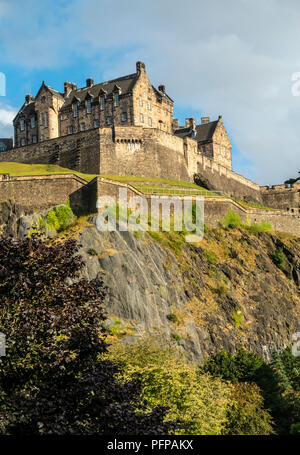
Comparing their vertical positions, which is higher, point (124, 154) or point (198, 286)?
point (124, 154)

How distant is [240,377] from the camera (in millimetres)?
44219

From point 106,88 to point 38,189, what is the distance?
Answer: 36954mm

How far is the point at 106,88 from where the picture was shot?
274 ft

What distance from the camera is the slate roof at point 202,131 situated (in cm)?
9103

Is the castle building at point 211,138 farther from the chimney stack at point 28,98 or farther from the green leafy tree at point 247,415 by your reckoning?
the green leafy tree at point 247,415

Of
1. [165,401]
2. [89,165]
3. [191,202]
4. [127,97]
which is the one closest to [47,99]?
[127,97]

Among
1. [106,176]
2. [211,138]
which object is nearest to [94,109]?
[211,138]

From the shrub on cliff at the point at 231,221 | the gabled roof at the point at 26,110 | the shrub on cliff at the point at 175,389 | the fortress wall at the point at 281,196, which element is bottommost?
the shrub on cliff at the point at 175,389

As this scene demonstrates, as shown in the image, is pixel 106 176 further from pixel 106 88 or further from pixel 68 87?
pixel 68 87

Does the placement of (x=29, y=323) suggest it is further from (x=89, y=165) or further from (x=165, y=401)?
(x=89, y=165)

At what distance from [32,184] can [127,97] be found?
33.1 m

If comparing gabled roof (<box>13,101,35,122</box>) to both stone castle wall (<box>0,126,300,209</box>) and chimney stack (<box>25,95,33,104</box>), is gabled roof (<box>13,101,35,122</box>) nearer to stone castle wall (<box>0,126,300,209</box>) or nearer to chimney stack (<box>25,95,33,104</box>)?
chimney stack (<box>25,95,33,104</box>)

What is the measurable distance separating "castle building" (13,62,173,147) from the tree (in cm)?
5905

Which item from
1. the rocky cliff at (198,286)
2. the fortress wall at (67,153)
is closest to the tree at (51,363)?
the rocky cliff at (198,286)
